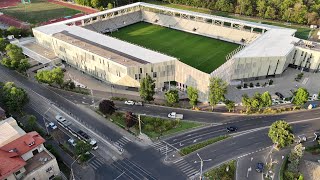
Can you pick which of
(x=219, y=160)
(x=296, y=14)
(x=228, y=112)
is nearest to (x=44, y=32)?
(x=228, y=112)

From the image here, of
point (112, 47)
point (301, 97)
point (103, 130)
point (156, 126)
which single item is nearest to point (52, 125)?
point (103, 130)

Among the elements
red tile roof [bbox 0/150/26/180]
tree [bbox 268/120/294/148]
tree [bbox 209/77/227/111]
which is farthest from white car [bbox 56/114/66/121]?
tree [bbox 268/120/294/148]

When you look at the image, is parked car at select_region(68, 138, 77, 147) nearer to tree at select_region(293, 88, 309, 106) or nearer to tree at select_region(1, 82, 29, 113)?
tree at select_region(1, 82, 29, 113)

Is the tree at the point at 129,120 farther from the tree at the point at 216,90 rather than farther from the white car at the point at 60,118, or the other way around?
the tree at the point at 216,90

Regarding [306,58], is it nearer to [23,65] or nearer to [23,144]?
[23,144]

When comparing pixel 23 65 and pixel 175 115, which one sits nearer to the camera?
pixel 175 115
